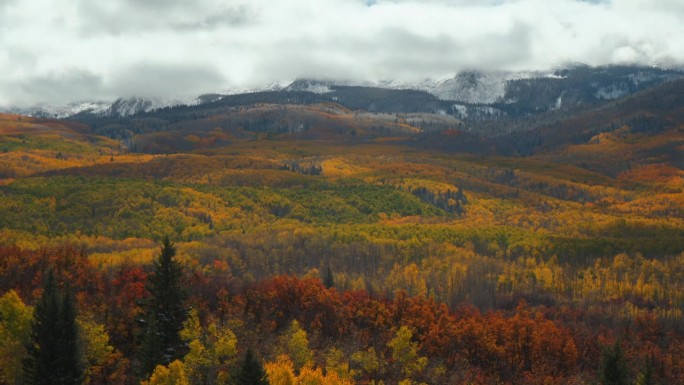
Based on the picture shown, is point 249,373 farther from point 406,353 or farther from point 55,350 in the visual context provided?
point 406,353

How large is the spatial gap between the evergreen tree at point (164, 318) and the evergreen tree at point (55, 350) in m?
10.6

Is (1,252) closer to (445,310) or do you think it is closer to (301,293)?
(301,293)

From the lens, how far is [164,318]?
104 m

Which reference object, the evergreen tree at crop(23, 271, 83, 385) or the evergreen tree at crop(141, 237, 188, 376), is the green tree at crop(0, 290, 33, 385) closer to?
the evergreen tree at crop(23, 271, 83, 385)

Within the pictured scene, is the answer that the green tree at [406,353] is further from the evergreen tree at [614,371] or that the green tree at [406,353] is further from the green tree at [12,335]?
the green tree at [12,335]

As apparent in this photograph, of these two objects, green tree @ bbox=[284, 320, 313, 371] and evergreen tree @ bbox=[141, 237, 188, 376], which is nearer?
evergreen tree @ bbox=[141, 237, 188, 376]

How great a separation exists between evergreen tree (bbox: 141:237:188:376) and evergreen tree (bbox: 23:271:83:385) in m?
10.6

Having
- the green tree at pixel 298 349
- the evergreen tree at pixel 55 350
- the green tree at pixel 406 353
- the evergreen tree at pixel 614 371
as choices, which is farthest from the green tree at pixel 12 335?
the evergreen tree at pixel 614 371

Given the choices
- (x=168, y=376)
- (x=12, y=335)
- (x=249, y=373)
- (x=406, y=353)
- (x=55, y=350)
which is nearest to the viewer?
(x=249, y=373)

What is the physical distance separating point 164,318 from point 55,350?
17.1 meters

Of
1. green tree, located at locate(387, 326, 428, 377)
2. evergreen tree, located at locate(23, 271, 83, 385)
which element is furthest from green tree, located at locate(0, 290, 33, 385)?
green tree, located at locate(387, 326, 428, 377)

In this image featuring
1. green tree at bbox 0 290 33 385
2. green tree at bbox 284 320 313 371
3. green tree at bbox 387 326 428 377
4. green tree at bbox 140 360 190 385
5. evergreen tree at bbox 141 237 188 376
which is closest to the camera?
green tree at bbox 140 360 190 385

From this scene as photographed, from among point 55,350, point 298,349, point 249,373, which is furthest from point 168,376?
point 298,349

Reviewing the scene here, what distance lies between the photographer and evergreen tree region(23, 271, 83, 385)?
298 feet
